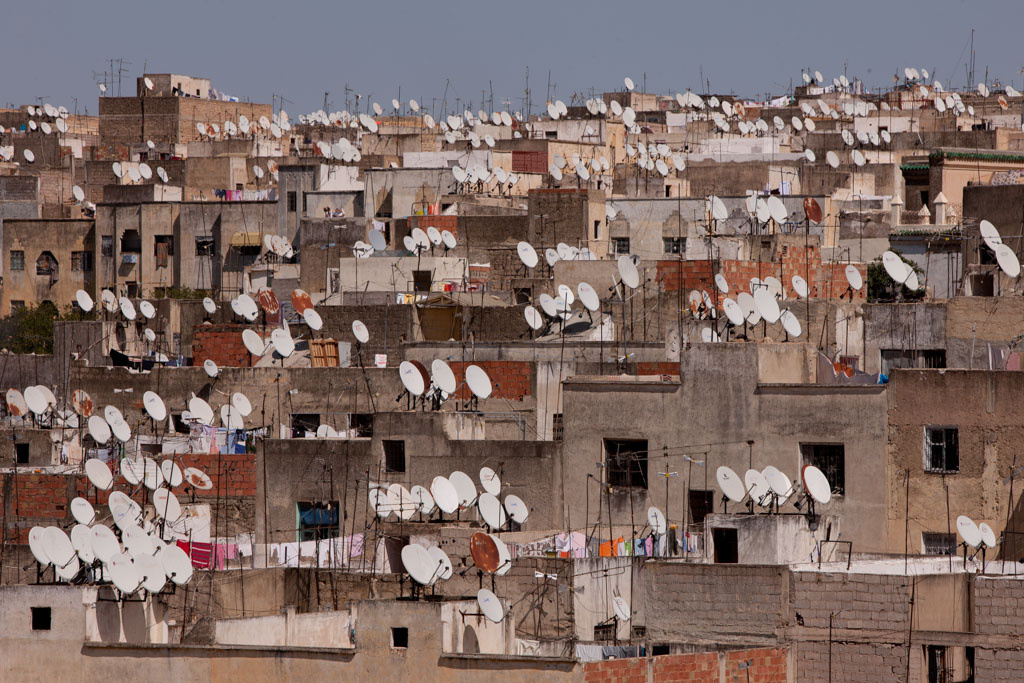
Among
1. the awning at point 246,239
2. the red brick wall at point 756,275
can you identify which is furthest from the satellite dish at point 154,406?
the awning at point 246,239

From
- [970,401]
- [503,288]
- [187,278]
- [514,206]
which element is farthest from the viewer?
[187,278]

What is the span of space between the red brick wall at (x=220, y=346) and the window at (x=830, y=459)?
1739cm

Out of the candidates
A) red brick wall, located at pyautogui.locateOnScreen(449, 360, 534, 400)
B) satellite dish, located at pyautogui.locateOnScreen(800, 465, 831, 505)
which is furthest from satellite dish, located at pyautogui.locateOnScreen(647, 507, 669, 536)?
red brick wall, located at pyautogui.locateOnScreen(449, 360, 534, 400)

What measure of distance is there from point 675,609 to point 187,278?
3679 cm

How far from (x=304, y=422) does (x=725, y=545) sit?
A: 15.0 metres

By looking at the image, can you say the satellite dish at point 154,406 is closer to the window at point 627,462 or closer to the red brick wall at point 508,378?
the red brick wall at point 508,378

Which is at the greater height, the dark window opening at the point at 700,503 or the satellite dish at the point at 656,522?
the dark window opening at the point at 700,503

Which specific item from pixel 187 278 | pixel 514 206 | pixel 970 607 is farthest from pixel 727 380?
pixel 187 278

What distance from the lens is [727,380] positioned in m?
32.5

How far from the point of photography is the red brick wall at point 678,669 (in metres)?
24.0

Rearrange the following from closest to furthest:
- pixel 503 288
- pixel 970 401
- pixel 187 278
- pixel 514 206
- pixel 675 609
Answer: pixel 675 609 → pixel 970 401 → pixel 503 288 → pixel 514 206 → pixel 187 278

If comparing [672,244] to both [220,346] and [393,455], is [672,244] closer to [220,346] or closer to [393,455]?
[220,346]

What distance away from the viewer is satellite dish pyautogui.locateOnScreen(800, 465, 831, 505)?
93.1 ft

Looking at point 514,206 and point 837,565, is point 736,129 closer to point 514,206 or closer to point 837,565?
point 514,206
